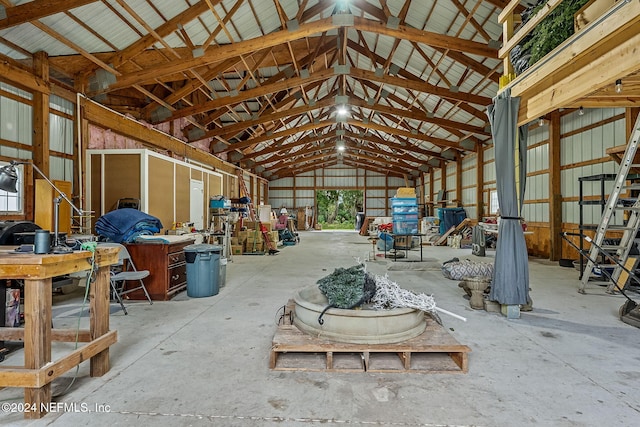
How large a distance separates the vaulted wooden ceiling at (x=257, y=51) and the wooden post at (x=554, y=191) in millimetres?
1855

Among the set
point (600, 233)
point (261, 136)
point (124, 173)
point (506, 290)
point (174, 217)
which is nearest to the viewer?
point (506, 290)

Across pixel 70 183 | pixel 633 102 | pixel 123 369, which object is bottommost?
pixel 123 369

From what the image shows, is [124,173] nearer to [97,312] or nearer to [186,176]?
[186,176]

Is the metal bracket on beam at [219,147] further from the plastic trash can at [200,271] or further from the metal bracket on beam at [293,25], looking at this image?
the plastic trash can at [200,271]

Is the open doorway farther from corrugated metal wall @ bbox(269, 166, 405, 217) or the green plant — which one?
the green plant

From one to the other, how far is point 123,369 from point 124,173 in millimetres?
5510

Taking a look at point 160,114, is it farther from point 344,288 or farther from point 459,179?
point 459,179

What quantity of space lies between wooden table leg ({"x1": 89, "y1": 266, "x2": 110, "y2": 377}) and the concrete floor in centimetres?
9

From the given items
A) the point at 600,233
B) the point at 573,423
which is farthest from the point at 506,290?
the point at 600,233

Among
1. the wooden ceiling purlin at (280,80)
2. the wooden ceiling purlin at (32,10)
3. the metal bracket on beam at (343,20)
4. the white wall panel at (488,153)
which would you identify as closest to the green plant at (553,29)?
the metal bracket on beam at (343,20)

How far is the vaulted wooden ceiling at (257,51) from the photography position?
5.82 meters

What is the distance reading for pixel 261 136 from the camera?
47.1ft

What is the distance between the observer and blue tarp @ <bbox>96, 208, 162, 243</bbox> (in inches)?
191

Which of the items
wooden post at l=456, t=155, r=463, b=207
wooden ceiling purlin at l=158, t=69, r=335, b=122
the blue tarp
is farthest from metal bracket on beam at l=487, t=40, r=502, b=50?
wooden post at l=456, t=155, r=463, b=207
